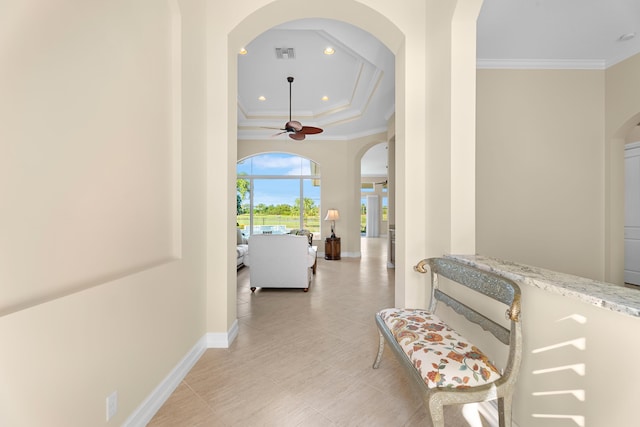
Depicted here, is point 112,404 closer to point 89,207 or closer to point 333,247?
point 89,207

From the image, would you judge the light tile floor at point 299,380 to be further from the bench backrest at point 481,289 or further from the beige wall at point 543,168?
the beige wall at point 543,168

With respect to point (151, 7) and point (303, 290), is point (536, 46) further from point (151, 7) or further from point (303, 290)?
point (303, 290)

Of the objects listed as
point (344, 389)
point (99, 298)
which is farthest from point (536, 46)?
point (99, 298)

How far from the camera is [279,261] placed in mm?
A: 4309

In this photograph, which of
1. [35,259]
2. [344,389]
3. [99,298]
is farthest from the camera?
[344,389]

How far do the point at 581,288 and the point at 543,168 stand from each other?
3347 mm

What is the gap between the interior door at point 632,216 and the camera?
455 centimetres

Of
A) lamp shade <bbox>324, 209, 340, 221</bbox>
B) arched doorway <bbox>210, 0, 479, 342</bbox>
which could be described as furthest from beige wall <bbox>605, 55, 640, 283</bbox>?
lamp shade <bbox>324, 209, 340, 221</bbox>

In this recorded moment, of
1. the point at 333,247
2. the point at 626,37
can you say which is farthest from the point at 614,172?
the point at 333,247

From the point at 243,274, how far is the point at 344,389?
4.14 metres

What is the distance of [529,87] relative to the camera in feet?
12.1

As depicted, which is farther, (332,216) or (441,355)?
(332,216)

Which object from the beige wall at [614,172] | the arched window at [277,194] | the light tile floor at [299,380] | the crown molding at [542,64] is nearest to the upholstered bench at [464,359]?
the light tile floor at [299,380]

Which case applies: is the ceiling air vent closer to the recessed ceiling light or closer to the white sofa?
the white sofa
